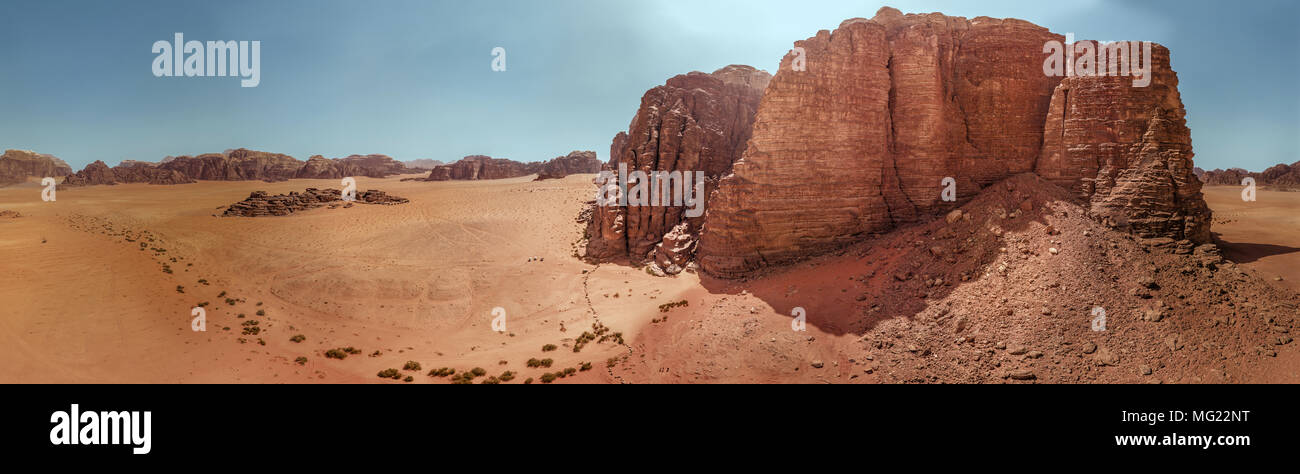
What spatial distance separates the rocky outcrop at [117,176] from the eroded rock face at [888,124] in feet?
295

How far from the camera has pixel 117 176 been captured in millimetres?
64625

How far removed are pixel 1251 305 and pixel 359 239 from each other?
41.6 meters

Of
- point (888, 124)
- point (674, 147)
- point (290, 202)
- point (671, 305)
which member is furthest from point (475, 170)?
point (888, 124)

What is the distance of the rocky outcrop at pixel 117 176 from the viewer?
6269 cm

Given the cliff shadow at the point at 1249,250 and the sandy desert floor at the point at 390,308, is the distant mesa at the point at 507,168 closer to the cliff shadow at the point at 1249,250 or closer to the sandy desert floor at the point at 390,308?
the sandy desert floor at the point at 390,308

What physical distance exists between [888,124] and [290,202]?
49.3 m

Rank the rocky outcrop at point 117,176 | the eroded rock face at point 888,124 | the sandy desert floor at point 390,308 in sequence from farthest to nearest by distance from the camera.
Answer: the rocky outcrop at point 117,176 < the eroded rock face at point 888,124 < the sandy desert floor at point 390,308

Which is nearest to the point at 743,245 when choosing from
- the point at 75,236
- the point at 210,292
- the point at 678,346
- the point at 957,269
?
the point at 678,346

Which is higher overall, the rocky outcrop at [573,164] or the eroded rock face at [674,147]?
the rocky outcrop at [573,164]

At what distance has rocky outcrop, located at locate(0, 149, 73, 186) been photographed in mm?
61344

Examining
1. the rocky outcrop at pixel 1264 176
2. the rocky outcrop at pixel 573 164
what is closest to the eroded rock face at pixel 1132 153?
the rocky outcrop at pixel 1264 176

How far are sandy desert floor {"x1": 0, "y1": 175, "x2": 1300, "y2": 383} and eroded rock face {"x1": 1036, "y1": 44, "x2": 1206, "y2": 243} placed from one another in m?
2.17

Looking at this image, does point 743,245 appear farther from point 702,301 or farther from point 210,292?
point 210,292

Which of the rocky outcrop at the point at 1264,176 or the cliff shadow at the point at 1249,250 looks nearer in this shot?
the cliff shadow at the point at 1249,250
